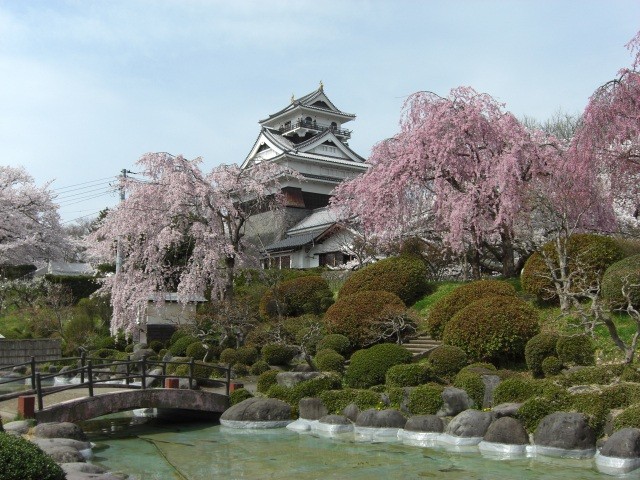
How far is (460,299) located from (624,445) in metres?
8.64

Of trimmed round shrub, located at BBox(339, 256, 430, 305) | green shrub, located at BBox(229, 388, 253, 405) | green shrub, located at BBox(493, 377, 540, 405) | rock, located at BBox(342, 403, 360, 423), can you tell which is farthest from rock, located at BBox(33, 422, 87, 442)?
trimmed round shrub, located at BBox(339, 256, 430, 305)

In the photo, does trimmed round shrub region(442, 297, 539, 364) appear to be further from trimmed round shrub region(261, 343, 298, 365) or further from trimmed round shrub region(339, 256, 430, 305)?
trimmed round shrub region(339, 256, 430, 305)

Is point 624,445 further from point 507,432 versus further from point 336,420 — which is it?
point 336,420

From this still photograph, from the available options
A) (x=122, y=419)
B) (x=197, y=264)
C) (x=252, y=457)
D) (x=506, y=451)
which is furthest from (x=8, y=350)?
(x=506, y=451)

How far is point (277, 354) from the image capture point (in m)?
20.2

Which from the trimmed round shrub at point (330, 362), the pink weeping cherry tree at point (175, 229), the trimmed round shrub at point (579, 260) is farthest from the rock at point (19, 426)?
the trimmed round shrub at point (579, 260)

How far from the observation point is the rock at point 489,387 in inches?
543

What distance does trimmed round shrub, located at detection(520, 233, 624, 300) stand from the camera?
18.3m

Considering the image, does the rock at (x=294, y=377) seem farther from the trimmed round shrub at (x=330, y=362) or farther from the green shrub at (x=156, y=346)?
the green shrub at (x=156, y=346)

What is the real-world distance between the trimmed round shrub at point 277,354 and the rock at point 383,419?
636cm

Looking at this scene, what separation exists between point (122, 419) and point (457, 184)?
12638mm

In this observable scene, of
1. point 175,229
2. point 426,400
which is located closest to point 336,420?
point 426,400

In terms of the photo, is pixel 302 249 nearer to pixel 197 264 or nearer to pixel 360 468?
pixel 197 264

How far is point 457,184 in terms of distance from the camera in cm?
2248
